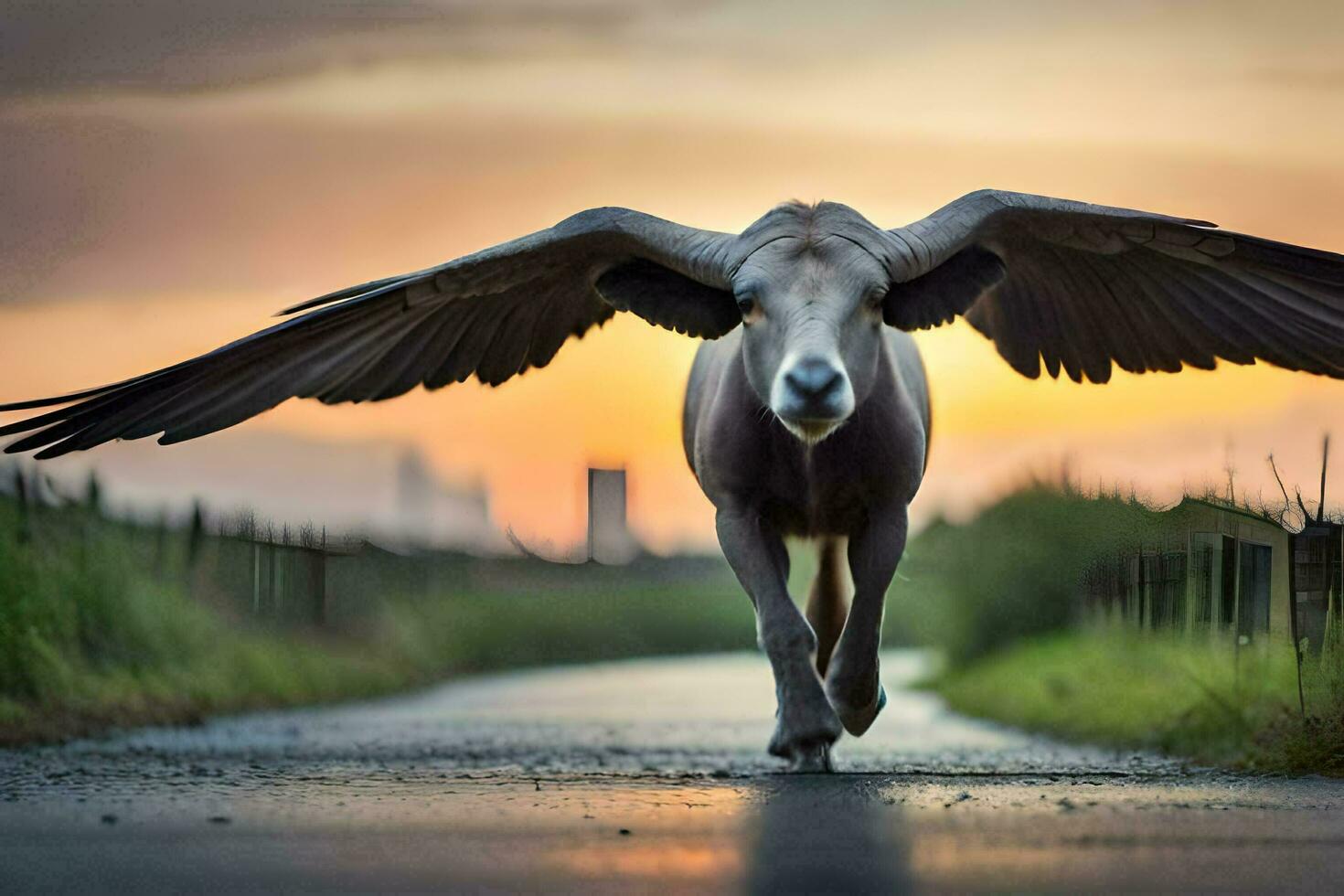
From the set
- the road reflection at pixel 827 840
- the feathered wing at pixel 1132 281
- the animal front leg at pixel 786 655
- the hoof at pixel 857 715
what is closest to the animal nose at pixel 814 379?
the feathered wing at pixel 1132 281

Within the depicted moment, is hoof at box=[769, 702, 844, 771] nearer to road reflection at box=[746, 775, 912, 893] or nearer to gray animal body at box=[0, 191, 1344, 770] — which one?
gray animal body at box=[0, 191, 1344, 770]

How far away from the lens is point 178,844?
22.6 ft

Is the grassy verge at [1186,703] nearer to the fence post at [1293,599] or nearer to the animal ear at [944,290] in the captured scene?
the fence post at [1293,599]

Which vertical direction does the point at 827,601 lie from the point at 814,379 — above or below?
below

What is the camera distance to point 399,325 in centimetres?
943

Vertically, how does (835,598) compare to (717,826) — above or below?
above

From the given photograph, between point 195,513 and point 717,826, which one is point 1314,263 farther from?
point 195,513

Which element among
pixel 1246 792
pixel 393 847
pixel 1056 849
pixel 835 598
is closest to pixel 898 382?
pixel 835 598

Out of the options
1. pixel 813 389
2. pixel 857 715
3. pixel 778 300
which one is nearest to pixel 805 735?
pixel 857 715

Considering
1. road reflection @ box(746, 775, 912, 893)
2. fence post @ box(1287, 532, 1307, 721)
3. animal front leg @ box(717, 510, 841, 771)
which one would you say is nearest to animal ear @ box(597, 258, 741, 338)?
animal front leg @ box(717, 510, 841, 771)

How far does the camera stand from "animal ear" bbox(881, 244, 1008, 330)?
28.5 ft

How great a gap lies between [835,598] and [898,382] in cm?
198

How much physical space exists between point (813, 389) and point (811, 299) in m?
0.72

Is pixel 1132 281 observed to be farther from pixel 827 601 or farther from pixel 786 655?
pixel 786 655
